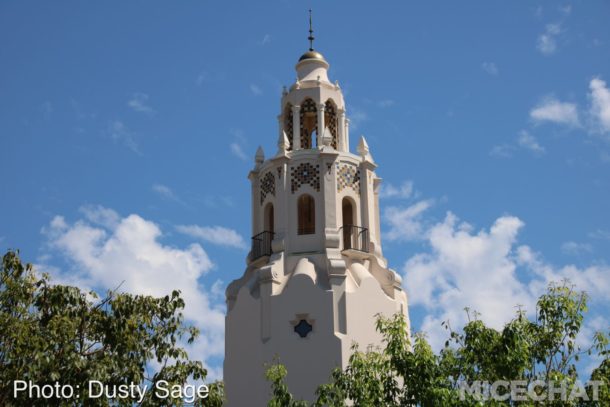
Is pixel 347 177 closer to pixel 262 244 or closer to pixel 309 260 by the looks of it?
pixel 309 260

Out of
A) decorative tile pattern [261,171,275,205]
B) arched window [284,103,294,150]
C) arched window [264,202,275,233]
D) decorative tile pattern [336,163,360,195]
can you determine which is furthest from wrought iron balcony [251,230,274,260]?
arched window [284,103,294,150]

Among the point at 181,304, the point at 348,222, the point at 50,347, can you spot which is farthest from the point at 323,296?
the point at 50,347

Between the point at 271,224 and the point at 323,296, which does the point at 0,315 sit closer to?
the point at 323,296

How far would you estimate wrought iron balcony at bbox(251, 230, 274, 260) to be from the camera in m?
29.5

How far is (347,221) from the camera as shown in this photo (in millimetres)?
30078

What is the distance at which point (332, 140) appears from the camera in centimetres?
3097

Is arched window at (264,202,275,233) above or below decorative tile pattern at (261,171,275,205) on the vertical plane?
below

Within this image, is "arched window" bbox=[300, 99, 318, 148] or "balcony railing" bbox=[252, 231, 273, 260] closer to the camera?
"balcony railing" bbox=[252, 231, 273, 260]

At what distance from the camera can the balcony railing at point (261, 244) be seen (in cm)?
2950

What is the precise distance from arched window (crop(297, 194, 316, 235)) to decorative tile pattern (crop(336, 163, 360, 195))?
105 cm

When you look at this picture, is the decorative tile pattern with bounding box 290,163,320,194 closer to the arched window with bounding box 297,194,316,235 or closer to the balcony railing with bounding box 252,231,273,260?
the arched window with bounding box 297,194,316,235

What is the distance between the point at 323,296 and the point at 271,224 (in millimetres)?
3846

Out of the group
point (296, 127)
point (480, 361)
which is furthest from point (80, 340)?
point (296, 127)

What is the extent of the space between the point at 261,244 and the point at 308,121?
194 inches
